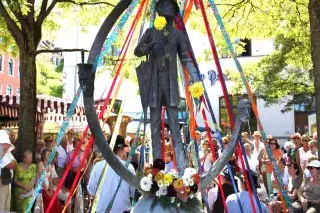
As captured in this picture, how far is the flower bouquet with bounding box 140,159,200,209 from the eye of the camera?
12.2ft

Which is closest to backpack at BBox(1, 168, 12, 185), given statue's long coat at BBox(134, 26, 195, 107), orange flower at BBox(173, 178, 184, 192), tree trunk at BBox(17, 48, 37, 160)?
tree trunk at BBox(17, 48, 37, 160)

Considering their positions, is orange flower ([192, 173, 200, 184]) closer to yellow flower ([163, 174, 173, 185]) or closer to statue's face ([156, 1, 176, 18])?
yellow flower ([163, 174, 173, 185])

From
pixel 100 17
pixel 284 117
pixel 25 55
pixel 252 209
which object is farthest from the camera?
pixel 284 117

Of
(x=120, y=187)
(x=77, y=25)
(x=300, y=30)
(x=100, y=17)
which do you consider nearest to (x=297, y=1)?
(x=300, y=30)

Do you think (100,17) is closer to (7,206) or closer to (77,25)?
(77,25)

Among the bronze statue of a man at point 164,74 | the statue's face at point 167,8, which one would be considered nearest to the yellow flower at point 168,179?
the bronze statue of a man at point 164,74

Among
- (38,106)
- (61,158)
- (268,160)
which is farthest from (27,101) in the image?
(268,160)

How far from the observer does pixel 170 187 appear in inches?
147

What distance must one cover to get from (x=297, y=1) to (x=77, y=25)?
19.0 feet

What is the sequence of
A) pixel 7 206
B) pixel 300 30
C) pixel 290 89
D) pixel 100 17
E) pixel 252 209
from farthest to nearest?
1. pixel 290 89
2. pixel 100 17
3. pixel 300 30
4. pixel 7 206
5. pixel 252 209

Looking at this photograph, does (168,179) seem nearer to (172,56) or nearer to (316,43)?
(172,56)

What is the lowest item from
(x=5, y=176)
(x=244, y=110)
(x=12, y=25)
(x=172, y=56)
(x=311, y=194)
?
(x=311, y=194)

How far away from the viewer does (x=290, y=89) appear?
16609 millimetres

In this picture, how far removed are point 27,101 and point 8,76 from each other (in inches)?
1293
